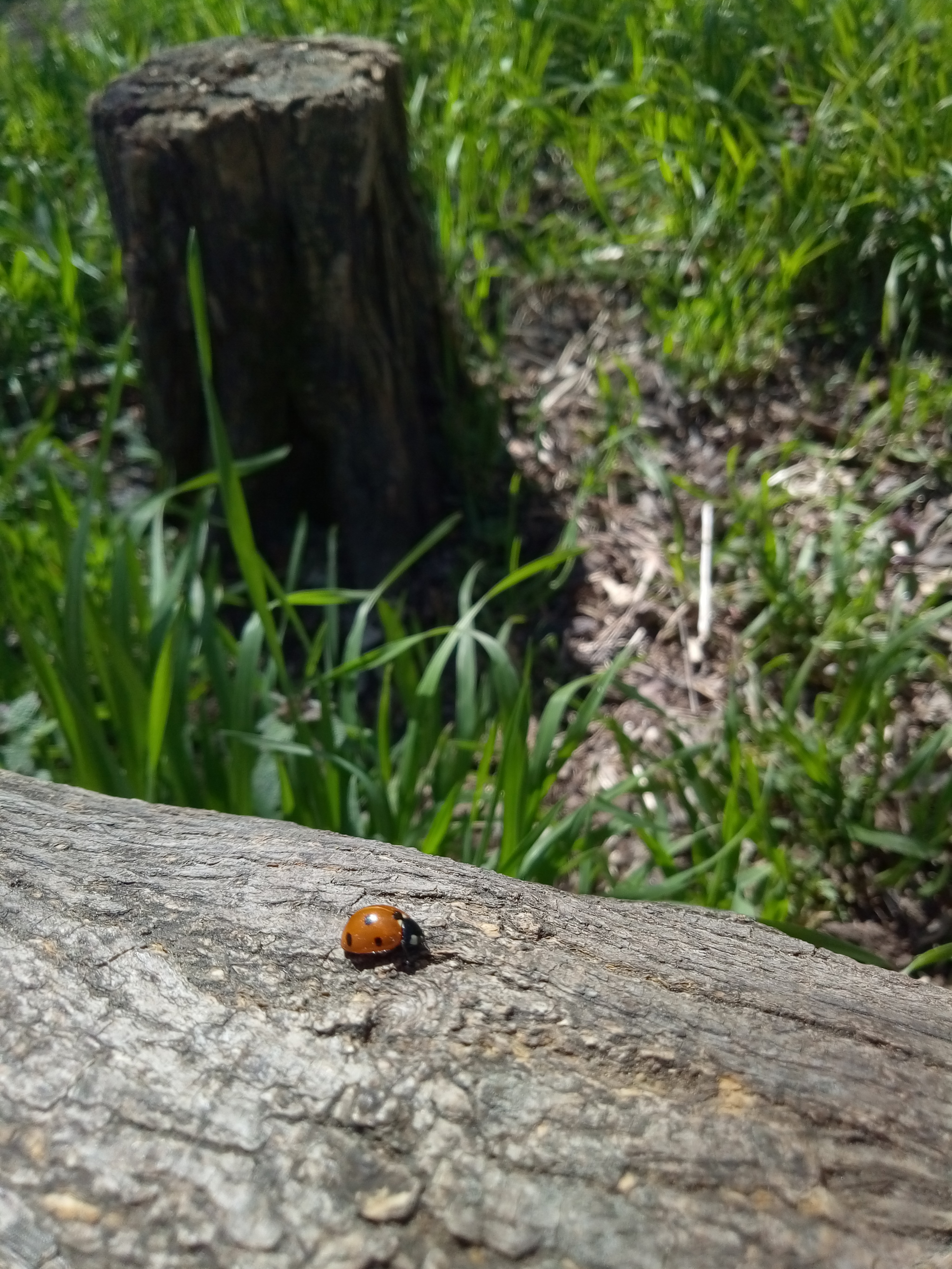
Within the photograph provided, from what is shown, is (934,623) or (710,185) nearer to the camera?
(934,623)

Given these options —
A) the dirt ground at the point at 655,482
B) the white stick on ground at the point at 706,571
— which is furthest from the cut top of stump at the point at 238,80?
the white stick on ground at the point at 706,571

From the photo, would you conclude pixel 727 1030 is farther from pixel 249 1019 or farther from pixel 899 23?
pixel 899 23

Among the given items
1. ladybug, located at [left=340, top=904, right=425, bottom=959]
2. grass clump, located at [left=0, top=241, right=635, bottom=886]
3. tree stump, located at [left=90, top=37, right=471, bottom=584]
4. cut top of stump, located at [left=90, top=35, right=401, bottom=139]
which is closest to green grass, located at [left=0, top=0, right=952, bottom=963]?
grass clump, located at [left=0, top=241, right=635, bottom=886]

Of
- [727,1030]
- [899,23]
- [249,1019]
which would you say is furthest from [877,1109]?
[899,23]

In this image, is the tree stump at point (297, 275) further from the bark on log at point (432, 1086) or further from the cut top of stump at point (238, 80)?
the bark on log at point (432, 1086)

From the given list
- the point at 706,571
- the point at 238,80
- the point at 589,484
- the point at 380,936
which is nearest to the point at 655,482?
the point at 589,484

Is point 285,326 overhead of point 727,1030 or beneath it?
overhead
